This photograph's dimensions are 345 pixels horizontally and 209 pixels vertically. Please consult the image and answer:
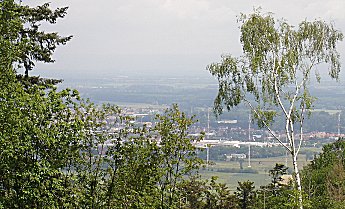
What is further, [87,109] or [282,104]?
[282,104]

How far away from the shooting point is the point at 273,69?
602 inches

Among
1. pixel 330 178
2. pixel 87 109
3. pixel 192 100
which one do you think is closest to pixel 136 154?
pixel 87 109

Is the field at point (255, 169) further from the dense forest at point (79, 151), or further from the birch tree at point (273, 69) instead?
the dense forest at point (79, 151)

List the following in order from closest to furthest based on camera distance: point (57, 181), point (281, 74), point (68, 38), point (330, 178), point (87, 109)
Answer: point (57, 181) → point (87, 109) → point (68, 38) → point (281, 74) → point (330, 178)

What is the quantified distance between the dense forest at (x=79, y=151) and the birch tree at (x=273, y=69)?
5.96m

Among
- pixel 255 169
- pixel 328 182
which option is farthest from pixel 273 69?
pixel 255 169

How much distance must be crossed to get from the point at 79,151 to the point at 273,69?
8.29m

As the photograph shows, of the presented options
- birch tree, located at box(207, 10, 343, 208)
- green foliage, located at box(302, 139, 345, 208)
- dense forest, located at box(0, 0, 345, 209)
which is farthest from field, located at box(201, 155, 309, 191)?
dense forest, located at box(0, 0, 345, 209)

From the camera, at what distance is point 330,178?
2075 centimetres

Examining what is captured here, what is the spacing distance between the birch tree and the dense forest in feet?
19.6

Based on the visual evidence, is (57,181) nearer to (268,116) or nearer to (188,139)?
(188,139)

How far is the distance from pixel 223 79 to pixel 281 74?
1.75 m

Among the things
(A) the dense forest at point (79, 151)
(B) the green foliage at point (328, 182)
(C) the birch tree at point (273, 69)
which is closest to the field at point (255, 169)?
(B) the green foliage at point (328, 182)

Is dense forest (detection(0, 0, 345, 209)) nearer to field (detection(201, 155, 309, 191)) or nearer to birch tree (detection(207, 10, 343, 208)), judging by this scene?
birch tree (detection(207, 10, 343, 208))
